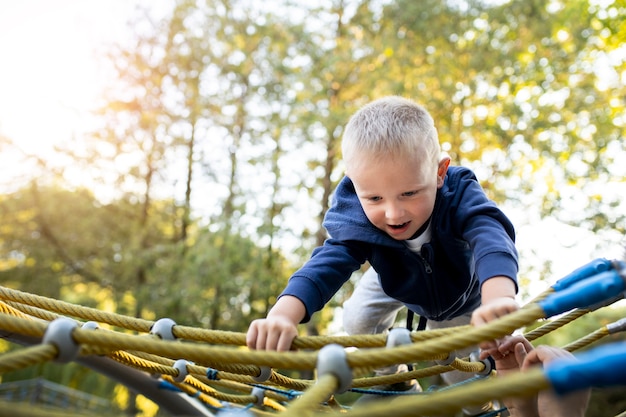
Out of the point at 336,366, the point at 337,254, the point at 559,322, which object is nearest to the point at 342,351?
the point at 336,366

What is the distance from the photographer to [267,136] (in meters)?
6.25

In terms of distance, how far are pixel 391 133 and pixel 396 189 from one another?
Answer: 12 cm

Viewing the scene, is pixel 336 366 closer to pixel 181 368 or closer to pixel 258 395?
pixel 181 368

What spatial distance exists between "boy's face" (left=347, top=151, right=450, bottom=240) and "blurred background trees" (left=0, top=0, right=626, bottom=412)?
161 inches

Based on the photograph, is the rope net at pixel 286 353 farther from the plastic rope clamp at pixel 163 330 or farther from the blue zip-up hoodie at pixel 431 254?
the blue zip-up hoodie at pixel 431 254

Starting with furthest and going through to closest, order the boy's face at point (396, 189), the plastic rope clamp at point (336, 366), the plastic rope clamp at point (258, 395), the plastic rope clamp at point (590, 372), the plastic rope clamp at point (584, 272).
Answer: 1. the plastic rope clamp at point (258, 395)
2. the boy's face at point (396, 189)
3. the plastic rope clamp at point (584, 272)
4. the plastic rope clamp at point (336, 366)
5. the plastic rope clamp at point (590, 372)

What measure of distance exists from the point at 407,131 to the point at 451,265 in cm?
42

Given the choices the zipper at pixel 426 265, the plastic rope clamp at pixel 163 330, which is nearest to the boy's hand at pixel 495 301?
the zipper at pixel 426 265

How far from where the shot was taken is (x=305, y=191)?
234 inches

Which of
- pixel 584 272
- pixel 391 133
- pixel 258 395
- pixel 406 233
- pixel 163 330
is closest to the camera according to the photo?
pixel 584 272

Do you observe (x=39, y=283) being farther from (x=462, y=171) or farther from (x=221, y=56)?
(x=462, y=171)

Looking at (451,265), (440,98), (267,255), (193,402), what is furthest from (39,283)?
(451,265)

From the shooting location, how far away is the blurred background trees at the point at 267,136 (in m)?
5.60

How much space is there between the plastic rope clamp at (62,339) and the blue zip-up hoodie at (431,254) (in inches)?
18.4
